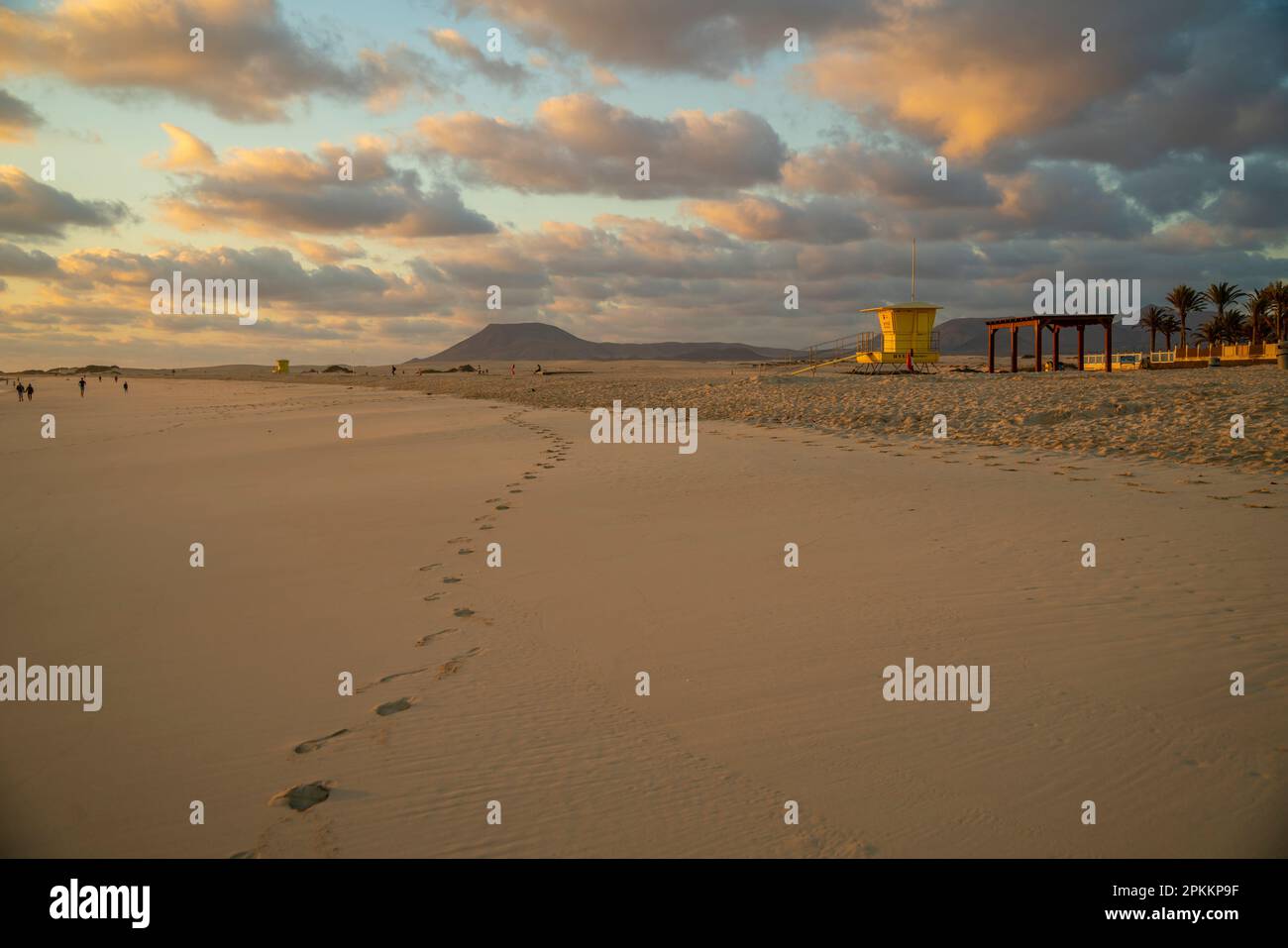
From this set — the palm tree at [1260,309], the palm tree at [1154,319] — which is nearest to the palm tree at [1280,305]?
the palm tree at [1260,309]

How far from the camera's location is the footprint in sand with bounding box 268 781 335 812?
12.3 feet

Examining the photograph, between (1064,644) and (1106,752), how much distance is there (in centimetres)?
162

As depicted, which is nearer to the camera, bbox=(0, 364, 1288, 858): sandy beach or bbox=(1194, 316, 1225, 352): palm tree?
bbox=(0, 364, 1288, 858): sandy beach

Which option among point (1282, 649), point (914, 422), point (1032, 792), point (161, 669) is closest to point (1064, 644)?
point (1282, 649)

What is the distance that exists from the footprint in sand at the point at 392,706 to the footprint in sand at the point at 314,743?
0.26 m

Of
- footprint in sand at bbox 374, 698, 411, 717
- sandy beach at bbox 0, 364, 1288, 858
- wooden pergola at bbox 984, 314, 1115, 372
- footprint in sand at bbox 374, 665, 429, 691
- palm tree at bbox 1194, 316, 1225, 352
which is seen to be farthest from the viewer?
palm tree at bbox 1194, 316, 1225, 352

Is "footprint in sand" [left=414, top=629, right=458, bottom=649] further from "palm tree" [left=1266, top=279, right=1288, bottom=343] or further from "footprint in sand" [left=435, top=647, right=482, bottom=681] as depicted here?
"palm tree" [left=1266, top=279, right=1288, bottom=343]

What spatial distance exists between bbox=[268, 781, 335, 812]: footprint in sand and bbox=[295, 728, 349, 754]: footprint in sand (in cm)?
40

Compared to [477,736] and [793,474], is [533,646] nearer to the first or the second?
[477,736]

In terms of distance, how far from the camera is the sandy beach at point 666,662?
3.60 metres

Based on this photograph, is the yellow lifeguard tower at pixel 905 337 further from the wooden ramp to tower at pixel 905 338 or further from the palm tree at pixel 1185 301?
the palm tree at pixel 1185 301

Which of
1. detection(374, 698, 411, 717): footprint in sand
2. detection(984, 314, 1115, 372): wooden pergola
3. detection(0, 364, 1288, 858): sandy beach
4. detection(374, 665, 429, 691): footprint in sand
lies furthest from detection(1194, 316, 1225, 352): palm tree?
detection(374, 698, 411, 717): footprint in sand

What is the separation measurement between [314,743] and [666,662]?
2.32 metres

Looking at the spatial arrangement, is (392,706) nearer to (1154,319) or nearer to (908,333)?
(908,333)
